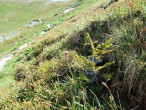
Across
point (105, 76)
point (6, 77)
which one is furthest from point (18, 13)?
point (105, 76)

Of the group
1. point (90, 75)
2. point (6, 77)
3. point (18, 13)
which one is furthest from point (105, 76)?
point (18, 13)

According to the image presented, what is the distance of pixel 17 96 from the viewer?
169 inches

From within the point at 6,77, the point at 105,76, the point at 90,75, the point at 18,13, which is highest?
the point at 18,13

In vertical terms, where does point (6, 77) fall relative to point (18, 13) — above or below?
below

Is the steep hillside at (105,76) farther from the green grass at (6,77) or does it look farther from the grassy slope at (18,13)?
the grassy slope at (18,13)

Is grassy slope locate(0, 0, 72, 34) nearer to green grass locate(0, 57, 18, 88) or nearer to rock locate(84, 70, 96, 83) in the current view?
green grass locate(0, 57, 18, 88)

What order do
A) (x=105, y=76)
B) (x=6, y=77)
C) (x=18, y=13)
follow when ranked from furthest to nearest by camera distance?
1. (x=18, y=13)
2. (x=6, y=77)
3. (x=105, y=76)

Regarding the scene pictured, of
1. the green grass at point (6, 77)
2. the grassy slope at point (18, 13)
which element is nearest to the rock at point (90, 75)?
the green grass at point (6, 77)

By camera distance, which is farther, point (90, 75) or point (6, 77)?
Answer: point (6, 77)

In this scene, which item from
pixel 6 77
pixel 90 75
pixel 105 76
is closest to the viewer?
pixel 105 76

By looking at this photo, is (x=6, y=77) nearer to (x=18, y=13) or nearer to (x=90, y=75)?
(x=90, y=75)

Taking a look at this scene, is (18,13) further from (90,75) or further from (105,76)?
(105,76)

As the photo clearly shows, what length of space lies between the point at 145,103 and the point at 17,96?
12.5 feet

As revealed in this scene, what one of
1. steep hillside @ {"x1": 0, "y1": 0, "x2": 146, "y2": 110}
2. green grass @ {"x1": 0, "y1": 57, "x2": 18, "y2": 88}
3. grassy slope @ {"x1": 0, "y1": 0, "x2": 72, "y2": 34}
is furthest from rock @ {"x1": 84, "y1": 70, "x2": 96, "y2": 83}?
grassy slope @ {"x1": 0, "y1": 0, "x2": 72, "y2": 34}
